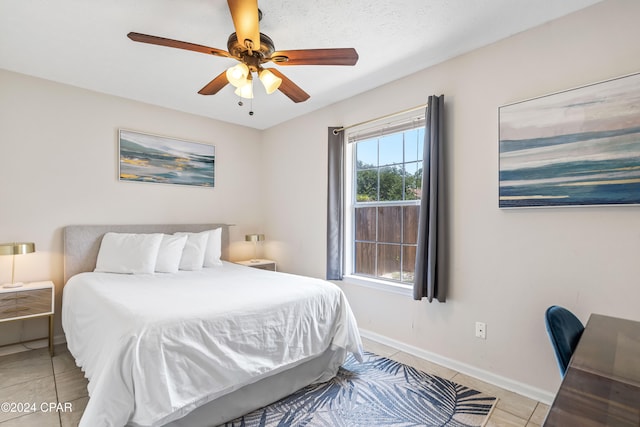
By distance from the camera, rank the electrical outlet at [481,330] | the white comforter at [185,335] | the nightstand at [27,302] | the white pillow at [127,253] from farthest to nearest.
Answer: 1. the white pillow at [127,253]
2. the nightstand at [27,302]
3. the electrical outlet at [481,330]
4. the white comforter at [185,335]

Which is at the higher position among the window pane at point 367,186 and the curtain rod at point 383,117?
the curtain rod at point 383,117

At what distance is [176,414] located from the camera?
1636 mm

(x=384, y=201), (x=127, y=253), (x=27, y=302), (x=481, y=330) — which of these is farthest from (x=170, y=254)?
(x=481, y=330)

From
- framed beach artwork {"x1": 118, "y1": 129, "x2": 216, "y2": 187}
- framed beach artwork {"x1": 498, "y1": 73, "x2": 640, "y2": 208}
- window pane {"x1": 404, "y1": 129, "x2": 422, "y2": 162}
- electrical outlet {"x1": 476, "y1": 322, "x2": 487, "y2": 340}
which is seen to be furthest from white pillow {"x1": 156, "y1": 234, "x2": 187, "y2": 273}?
framed beach artwork {"x1": 498, "y1": 73, "x2": 640, "y2": 208}

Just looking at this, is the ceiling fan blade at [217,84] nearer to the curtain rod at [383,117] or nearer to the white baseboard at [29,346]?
the curtain rod at [383,117]

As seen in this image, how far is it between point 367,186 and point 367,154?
13.6 inches

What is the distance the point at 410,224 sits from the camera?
3070mm

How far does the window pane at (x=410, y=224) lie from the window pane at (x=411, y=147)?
0.47 meters

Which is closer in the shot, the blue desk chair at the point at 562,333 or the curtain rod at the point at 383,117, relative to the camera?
the blue desk chair at the point at 562,333

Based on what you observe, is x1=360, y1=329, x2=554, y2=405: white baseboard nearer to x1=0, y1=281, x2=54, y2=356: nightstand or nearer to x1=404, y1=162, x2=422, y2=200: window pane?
x1=404, y1=162, x2=422, y2=200: window pane

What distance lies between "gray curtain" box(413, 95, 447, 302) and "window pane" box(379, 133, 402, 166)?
487mm

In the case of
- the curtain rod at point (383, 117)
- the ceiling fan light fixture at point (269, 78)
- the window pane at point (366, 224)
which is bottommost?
the window pane at point (366, 224)

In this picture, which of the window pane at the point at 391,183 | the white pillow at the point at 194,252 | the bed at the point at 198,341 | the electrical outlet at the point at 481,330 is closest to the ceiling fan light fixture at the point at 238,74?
the bed at the point at 198,341

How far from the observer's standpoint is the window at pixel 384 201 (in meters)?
3.06
